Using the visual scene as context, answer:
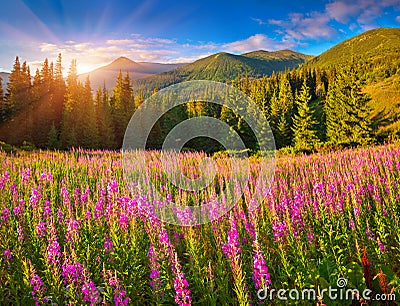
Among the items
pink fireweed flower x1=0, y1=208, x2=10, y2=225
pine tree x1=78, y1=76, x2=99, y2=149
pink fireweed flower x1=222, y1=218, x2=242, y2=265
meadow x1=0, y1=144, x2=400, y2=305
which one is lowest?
meadow x1=0, y1=144, x2=400, y2=305

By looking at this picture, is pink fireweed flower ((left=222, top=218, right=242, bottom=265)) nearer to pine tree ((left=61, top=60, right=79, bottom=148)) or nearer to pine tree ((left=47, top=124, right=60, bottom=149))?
pine tree ((left=61, top=60, right=79, bottom=148))

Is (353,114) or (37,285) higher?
(353,114)

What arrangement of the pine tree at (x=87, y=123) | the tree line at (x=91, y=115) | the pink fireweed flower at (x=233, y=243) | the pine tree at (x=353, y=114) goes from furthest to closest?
1. the pine tree at (x=87, y=123)
2. the tree line at (x=91, y=115)
3. the pine tree at (x=353, y=114)
4. the pink fireweed flower at (x=233, y=243)

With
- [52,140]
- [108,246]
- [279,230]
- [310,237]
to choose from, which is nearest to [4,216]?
[108,246]

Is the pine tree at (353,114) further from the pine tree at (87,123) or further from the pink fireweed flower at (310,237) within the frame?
A: the pine tree at (87,123)

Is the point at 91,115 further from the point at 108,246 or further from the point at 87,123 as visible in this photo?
the point at 108,246

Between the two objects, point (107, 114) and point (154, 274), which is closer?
point (154, 274)

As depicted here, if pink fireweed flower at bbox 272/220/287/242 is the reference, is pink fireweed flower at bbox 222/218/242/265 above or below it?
above

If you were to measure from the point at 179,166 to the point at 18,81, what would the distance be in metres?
44.7

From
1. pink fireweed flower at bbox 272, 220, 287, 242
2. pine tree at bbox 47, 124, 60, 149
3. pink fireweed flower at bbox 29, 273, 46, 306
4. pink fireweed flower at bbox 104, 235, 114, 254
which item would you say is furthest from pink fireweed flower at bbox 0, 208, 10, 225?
pine tree at bbox 47, 124, 60, 149

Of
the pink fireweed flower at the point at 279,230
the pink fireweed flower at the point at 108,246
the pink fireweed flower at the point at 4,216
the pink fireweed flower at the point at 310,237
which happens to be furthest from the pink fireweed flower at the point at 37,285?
the pink fireweed flower at the point at 310,237

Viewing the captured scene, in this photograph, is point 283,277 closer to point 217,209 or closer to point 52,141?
point 217,209

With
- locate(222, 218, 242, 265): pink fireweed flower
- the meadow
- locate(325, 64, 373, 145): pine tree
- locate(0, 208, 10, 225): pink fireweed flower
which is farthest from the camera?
locate(325, 64, 373, 145): pine tree

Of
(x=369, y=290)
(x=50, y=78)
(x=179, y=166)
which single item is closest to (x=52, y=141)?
(x=50, y=78)
